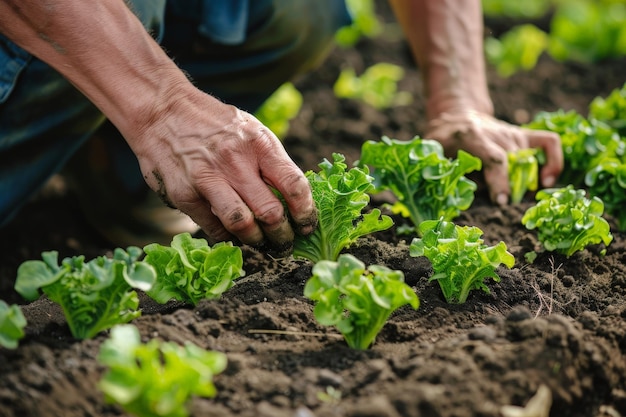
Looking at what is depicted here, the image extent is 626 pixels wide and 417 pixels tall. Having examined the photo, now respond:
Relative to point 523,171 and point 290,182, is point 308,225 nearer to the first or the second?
point 290,182

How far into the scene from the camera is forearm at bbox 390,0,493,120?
367cm

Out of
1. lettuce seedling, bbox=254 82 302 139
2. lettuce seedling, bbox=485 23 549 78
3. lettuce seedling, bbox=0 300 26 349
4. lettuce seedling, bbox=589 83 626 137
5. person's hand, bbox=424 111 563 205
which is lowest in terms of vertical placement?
lettuce seedling, bbox=485 23 549 78

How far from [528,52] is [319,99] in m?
1.57

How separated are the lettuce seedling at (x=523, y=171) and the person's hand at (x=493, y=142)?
5 cm

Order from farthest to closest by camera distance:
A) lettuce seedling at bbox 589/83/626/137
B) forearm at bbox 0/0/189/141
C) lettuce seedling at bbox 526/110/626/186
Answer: lettuce seedling at bbox 589/83/626/137
lettuce seedling at bbox 526/110/626/186
forearm at bbox 0/0/189/141

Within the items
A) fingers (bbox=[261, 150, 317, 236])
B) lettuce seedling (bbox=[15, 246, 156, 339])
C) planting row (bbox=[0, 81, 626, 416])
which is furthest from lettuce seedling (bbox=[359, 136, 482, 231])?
lettuce seedling (bbox=[15, 246, 156, 339])

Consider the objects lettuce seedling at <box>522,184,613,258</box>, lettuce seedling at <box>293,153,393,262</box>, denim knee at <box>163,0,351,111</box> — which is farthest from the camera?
denim knee at <box>163,0,351,111</box>

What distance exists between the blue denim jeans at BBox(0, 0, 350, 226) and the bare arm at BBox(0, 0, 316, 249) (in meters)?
0.39

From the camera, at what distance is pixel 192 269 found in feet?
8.11

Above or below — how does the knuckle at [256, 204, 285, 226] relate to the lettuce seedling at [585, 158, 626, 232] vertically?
above

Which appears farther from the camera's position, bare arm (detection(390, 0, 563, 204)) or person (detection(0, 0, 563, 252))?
bare arm (detection(390, 0, 563, 204))

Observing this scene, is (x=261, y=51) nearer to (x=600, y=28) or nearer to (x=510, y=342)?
(x=510, y=342)

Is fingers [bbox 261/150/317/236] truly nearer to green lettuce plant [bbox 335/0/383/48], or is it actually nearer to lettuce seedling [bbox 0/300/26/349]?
lettuce seedling [bbox 0/300/26/349]

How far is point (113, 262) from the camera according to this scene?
223 centimetres
